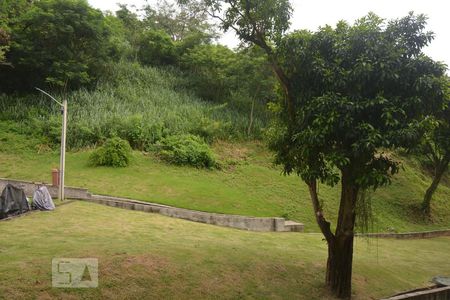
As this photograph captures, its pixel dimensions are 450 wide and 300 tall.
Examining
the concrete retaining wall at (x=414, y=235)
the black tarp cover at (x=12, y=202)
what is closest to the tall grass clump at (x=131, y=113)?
the black tarp cover at (x=12, y=202)

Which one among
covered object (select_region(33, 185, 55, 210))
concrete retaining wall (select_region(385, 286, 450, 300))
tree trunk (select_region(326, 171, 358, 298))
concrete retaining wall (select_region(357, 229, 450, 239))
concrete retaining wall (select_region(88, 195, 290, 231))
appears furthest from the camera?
concrete retaining wall (select_region(357, 229, 450, 239))

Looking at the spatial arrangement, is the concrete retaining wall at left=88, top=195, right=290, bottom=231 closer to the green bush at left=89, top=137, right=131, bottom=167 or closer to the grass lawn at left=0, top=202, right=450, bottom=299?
the grass lawn at left=0, top=202, right=450, bottom=299

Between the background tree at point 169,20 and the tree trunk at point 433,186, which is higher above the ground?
the background tree at point 169,20

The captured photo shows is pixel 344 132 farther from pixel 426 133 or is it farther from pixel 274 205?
pixel 274 205

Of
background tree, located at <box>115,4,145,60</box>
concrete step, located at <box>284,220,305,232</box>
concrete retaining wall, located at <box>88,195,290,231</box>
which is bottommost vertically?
concrete step, located at <box>284,220,305,232</box>

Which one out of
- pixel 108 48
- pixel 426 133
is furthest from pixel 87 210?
pixel 108 48

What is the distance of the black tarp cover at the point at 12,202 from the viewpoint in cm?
1258

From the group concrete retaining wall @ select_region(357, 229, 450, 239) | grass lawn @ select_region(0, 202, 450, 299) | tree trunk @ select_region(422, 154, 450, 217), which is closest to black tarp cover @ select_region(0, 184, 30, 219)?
grass lawn @ select_region(0, 202, 450, 299)

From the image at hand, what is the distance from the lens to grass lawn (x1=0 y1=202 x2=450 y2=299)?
7.16 metres

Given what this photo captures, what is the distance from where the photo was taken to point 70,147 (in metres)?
22.2

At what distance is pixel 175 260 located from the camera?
8.62 m

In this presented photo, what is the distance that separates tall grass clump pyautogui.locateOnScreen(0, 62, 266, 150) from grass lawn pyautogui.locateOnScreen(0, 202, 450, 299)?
878 cm

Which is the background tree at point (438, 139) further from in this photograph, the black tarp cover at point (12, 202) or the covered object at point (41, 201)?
the black tarp cover at point (12, 202)

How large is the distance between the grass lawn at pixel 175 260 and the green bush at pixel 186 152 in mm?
7322
